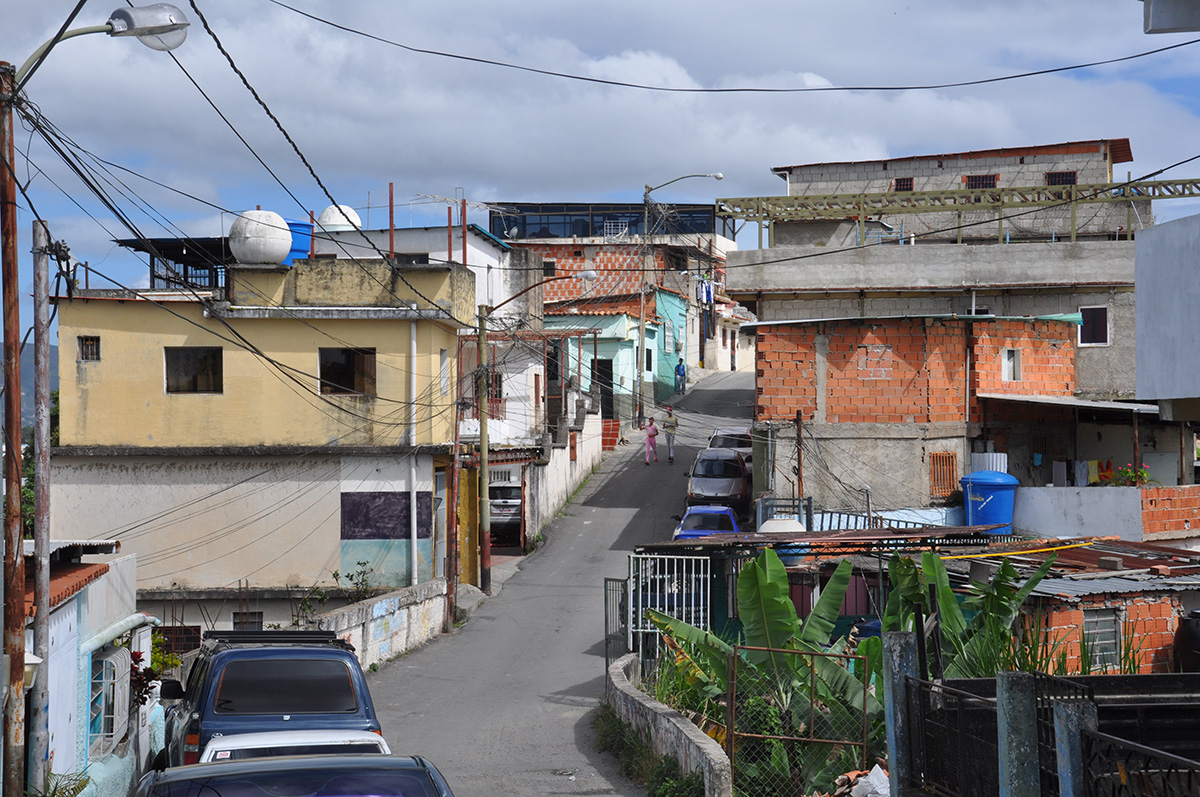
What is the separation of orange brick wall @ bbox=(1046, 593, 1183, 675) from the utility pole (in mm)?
10582

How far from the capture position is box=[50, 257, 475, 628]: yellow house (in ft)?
79.8

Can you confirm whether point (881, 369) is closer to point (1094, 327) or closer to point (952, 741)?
point (1094, 327)

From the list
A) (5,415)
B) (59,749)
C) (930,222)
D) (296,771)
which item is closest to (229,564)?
(59,749)

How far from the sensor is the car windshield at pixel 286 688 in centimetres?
996

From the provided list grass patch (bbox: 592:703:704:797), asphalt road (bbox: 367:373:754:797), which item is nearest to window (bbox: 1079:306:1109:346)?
asphalt road (bbox: 367:373:754:797)

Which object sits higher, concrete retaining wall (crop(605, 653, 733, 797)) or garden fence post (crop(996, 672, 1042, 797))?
garden fence post (crop(996, 672, 1042, 797))

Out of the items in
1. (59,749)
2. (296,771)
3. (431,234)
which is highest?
(431,234)

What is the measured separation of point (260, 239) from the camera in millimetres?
24734

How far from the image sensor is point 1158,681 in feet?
24.0

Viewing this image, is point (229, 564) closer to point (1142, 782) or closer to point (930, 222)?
point (1142, 782)

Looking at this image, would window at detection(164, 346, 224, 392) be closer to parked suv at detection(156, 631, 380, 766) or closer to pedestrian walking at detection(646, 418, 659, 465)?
parked suv at detection(156, 631, 380, 766)

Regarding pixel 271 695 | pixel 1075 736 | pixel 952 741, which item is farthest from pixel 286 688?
pixel 1075 736

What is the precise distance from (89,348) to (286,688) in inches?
679

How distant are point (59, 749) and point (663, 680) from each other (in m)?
6.60
